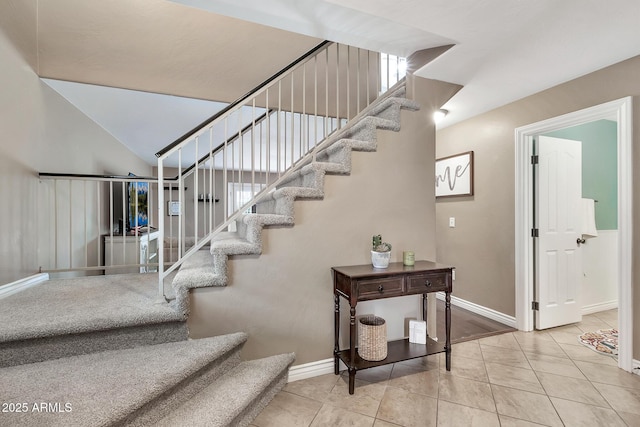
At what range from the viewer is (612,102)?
2225 millimetres

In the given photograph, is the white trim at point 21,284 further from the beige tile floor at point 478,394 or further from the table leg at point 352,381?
the table leg at point 352,381

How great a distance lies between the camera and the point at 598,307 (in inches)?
137

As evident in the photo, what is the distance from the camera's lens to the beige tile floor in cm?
167

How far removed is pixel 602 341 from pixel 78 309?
13.8ft

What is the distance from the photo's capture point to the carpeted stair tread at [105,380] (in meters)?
1.15

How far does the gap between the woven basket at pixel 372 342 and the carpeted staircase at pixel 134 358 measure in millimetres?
517

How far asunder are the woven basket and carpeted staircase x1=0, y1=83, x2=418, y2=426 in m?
0.52

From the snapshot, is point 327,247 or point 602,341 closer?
point 327,247

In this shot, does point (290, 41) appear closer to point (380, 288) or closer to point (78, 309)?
point (380, 288)

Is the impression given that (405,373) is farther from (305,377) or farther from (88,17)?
(88,17)

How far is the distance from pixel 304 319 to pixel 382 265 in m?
0.69

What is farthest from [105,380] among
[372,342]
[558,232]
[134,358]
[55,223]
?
[558,232]

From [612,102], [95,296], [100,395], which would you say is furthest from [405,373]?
Answer: [612,102]

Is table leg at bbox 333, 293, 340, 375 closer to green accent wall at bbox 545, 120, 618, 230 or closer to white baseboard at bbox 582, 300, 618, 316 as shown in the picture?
white baseboard at bbox 582, 300, 618, 316
